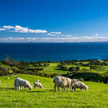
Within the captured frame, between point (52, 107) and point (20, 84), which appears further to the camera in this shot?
point (20, 84)

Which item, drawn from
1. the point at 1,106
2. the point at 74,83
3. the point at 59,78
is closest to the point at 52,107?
the point at 1,106

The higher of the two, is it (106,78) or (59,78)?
(59,78)

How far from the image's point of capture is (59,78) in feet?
47.5

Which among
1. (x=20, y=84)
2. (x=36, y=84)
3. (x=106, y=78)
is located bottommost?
(x=106, y=78)

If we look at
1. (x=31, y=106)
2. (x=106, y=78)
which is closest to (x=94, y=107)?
(x=31, y=106)

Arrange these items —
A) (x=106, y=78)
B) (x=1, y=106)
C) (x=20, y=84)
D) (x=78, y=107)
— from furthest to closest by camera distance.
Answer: (x=106, y=78)
(x=20, y=84)
(x=78, y=107)
(x=1, y=106)

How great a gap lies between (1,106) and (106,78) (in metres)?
32.8

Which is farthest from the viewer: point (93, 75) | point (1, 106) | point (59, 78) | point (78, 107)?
point (93, 75)

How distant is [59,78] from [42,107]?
21.9 ft

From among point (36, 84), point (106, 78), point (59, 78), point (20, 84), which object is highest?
point (59, 78)

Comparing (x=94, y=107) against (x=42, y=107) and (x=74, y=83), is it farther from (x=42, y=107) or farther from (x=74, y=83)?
(x=74, y=83)

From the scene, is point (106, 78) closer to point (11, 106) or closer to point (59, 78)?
point (59, 78)

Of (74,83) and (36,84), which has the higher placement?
(74,83)

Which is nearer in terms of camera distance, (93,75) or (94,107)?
(94,107)
